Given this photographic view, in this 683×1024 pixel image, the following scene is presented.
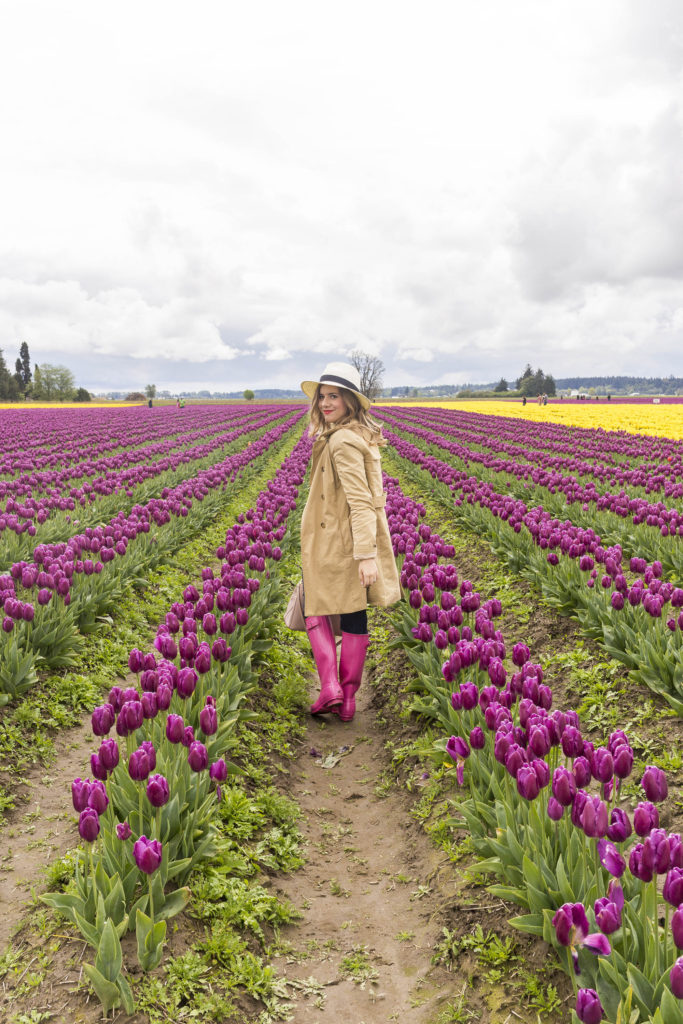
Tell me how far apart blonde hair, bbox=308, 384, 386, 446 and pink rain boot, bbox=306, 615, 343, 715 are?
1552 millimetres

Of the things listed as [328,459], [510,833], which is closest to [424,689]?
[328,459]

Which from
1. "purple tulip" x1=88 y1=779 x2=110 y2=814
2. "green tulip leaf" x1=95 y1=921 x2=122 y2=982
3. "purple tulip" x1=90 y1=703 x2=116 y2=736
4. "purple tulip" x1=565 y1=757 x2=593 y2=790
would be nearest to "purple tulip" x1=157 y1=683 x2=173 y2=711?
"purple tulip" x1=90 y1=703 x2=116 y2=736

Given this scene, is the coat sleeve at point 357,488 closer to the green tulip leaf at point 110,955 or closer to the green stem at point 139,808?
the green stem at point 139,808

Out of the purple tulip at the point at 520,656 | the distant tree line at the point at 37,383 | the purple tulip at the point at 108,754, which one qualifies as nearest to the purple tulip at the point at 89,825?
the purple tulip at the point at 108,754

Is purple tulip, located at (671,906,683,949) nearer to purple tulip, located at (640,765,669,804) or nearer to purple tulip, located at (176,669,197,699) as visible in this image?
purple tulip, located at (640,765,669,804)

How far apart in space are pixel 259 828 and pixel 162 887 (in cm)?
119

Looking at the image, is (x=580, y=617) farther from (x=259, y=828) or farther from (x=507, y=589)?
(x=259, y=828)

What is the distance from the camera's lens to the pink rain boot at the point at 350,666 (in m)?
5.50

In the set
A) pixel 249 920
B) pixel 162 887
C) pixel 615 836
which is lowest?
pixel 249 920

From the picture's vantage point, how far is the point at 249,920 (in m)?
3.13

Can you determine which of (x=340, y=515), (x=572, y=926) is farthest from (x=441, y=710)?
(x=572, y=926)

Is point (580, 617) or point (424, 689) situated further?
point (580, 617)

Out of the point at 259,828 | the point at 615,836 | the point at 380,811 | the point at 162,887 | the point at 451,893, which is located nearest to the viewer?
the point at 615,836

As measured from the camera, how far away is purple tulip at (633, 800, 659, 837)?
240 centimetres
